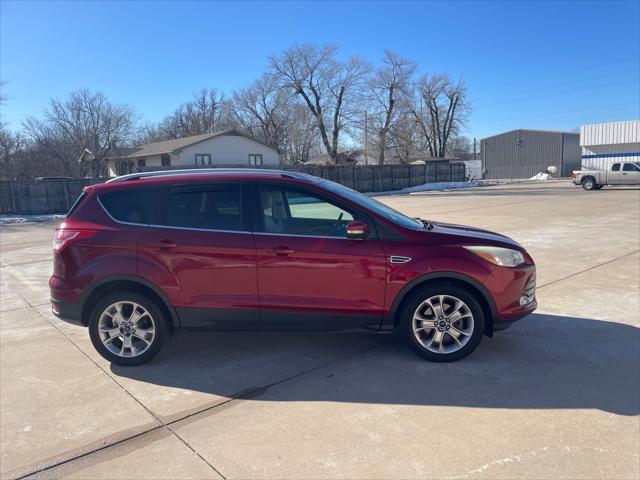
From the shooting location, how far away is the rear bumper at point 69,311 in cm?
414

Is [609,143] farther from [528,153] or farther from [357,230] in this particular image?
[357,230]

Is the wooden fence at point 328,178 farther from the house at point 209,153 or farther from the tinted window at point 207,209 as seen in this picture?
the tinted window at point 207,209

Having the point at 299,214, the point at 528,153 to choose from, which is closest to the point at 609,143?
the point at 528,153

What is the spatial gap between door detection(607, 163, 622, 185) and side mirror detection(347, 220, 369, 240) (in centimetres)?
3077

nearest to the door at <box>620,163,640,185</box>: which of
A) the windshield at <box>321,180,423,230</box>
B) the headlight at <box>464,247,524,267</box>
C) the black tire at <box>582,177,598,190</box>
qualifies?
the black tire at <box>582,177,598,190</box>

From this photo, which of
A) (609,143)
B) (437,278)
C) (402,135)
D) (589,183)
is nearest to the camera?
(437,278)

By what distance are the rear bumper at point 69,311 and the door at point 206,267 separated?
2.39ft

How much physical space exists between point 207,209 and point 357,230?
140 centimetres

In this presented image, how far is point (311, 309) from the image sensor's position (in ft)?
13.2

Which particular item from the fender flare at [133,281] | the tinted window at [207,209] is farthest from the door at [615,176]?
the fender flare at [133,281]

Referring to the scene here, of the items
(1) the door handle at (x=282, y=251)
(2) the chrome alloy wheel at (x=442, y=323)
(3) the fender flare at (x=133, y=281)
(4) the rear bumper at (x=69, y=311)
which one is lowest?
(2) the chrome alloy wheel at (x=442, y=323)

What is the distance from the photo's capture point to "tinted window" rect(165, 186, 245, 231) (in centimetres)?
413

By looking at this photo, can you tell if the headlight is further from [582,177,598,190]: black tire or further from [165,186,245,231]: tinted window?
[582,177,598,190]: black tire

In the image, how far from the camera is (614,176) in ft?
94.2
